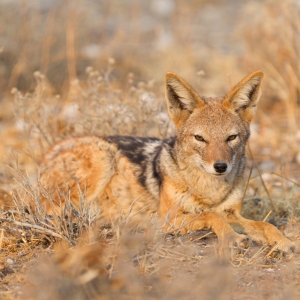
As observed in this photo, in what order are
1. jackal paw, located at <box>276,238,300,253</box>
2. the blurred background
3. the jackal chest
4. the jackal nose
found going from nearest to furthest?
1. jackal paw, located at <box>276,238,300,253</box>
2. the jackal nose
3. the jackal chest
4. the blurred background

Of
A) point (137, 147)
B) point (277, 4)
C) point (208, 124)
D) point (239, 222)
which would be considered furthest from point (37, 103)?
point (277, 4)

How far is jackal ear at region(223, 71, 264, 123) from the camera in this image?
531 centimetres

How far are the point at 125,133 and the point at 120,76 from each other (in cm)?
650

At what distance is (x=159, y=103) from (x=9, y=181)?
224cm

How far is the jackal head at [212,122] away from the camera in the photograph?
16.6 feet

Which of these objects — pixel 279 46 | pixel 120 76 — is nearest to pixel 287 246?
pixel 279 46

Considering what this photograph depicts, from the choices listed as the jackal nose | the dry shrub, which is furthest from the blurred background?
the jackal nose

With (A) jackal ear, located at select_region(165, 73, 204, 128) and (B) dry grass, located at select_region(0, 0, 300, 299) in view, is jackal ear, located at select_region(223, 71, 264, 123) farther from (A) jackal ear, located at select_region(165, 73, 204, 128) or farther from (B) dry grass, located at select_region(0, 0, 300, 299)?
(B) dry grass, located at select_region(0, 0, 300, 299)

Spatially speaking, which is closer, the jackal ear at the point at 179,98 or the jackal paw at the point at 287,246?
the jackal paw at the point at 287,246

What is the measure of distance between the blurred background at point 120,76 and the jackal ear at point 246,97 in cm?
142

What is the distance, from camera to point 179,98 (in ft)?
17.8

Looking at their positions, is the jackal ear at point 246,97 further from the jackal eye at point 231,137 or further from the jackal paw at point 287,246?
the jackal paw at point 287,246

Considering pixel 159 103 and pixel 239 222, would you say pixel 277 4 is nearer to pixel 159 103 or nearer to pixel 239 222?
pixel 159 103

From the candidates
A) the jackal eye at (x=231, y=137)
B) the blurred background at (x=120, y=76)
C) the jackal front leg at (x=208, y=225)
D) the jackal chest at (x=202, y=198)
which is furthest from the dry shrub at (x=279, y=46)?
the jackal front leg at (x=208, y=225)
